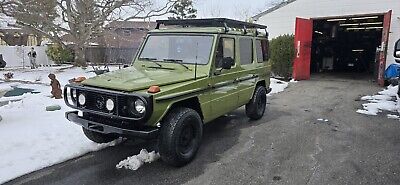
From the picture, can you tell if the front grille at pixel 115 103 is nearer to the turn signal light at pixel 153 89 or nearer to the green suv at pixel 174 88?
the green suv at pixel 174 88

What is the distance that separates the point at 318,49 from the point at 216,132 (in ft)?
51.6

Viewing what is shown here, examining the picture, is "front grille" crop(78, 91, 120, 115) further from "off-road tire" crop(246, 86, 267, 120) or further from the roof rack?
"off-road tire" crop(246, 86, 267, 120)

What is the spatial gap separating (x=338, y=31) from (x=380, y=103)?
12312 millimetres

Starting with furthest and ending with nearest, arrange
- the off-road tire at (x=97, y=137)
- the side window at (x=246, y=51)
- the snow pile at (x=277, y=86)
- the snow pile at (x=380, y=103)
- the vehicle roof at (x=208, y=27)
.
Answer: the snow pile at (x=277, y=86)
the snow pile at (x=380, y=103)
the side window at (x=246, y=51)
the vehicle roof at (x=208, y=27)
the off-road tire at (x=97, y=137)

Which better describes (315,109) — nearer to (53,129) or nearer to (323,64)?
(53,129)

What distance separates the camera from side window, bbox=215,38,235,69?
16.4 ft

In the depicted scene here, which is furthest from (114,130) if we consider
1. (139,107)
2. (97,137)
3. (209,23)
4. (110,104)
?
(209,23)

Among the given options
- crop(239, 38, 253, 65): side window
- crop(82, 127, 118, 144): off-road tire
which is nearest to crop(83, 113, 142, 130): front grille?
crop(82, 127, 118, 144): off-road tire

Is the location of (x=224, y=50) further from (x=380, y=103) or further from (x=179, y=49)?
(x=380, y=103)

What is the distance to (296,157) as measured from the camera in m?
4.71

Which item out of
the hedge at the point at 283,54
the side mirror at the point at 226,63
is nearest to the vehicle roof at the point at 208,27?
the side mirror at the point at 226,63

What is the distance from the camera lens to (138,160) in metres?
4.43

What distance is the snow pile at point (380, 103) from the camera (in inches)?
319

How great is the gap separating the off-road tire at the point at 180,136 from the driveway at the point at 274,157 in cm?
16
